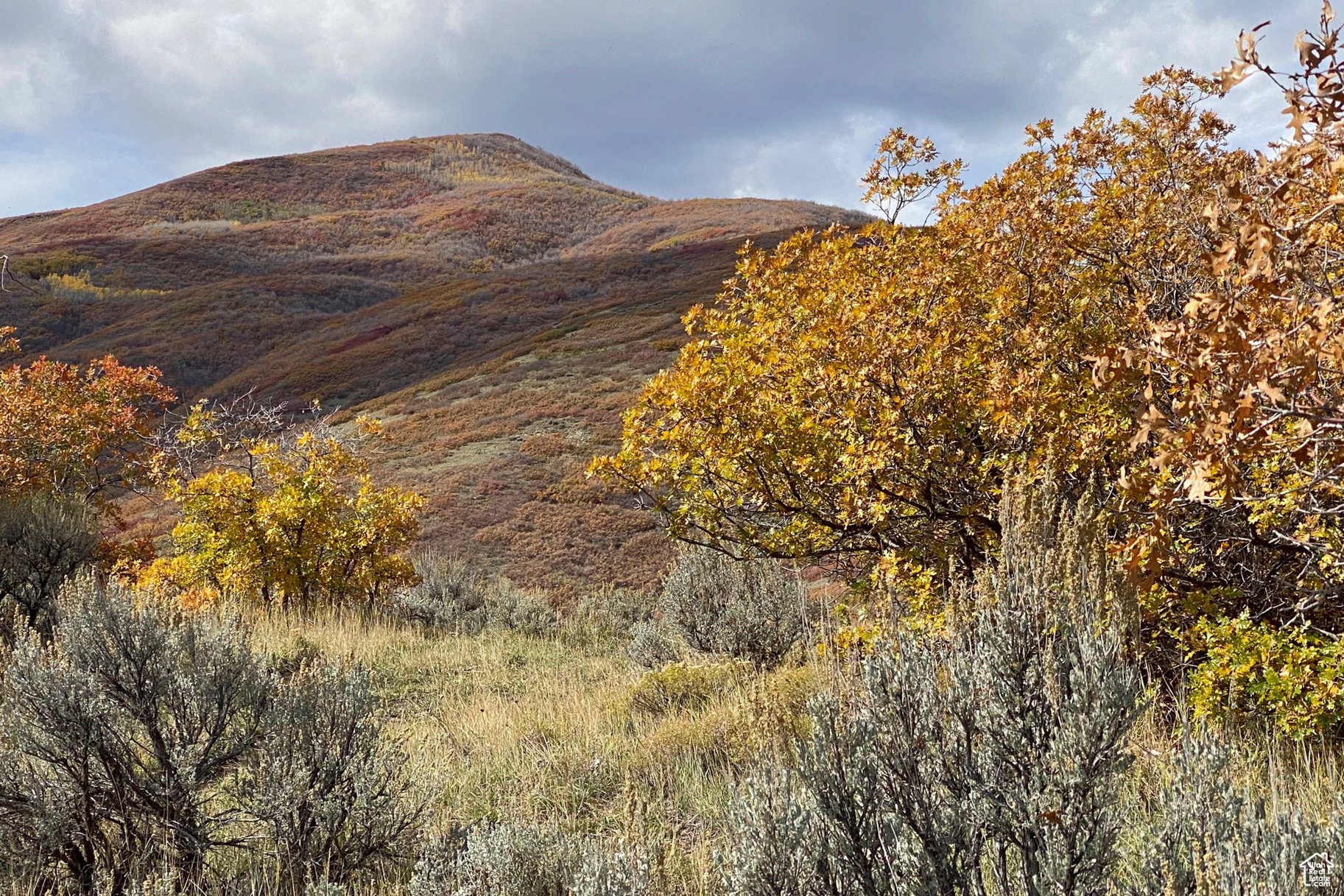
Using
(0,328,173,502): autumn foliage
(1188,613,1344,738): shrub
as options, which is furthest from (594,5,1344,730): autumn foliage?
(0,328,173,502): autumn foliage

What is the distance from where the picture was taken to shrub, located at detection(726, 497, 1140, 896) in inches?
85.0

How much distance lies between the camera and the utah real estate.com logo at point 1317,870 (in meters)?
1.88

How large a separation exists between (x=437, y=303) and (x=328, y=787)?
116ft

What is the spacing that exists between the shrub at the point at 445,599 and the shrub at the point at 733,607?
2.60 meters

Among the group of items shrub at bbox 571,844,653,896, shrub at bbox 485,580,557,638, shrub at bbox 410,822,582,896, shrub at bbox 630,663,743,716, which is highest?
shrub at bbox 571,844,653,896

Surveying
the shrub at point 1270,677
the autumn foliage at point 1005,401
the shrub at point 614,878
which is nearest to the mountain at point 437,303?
the autumn foliage at point 1005,401

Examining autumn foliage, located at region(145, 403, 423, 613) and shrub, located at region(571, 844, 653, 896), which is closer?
shrub, located at region(571, 844, 653, 896)

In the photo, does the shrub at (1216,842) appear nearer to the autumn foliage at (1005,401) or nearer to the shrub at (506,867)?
the autumn foliage at (1005,401)

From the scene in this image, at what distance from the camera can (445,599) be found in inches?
445

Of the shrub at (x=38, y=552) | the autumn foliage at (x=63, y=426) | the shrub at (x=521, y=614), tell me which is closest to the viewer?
the shrub at (x=38, y=552)

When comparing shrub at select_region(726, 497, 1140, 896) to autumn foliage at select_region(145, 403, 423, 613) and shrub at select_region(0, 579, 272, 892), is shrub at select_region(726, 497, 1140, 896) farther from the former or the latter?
autumn foliage at select_region(145, 403, 423, 613)

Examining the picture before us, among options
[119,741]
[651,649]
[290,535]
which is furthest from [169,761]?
[290,535]

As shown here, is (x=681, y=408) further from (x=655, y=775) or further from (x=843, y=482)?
(x=655, y=775)

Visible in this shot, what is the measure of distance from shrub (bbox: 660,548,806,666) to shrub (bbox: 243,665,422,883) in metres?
4.09
